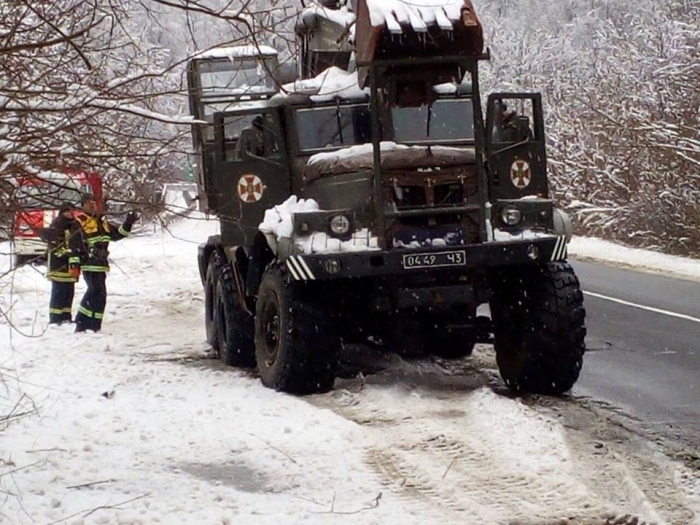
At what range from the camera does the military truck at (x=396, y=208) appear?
28.0 ft

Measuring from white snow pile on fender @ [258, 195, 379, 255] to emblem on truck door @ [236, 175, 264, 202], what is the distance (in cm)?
61

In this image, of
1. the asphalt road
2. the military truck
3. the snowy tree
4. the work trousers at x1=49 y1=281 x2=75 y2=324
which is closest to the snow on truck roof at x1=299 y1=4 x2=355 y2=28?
the military truck

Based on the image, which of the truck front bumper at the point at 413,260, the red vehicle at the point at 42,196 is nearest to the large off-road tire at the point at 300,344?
the truck front bumper at the point at 413,260

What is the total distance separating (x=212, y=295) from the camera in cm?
1192

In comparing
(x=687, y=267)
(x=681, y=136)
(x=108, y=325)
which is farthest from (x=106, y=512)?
(x=681, y=136)

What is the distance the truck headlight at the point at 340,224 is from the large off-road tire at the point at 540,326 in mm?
1233

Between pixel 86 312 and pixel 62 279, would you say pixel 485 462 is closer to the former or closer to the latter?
pixel 86 312

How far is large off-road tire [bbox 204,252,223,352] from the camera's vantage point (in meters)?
11.6

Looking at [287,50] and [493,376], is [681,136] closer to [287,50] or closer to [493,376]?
[493,376]

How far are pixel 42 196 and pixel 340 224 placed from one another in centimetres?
357

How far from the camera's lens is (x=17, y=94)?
512 cm

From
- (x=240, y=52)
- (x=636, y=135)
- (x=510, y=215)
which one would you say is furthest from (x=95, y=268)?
(x=636, y=135)

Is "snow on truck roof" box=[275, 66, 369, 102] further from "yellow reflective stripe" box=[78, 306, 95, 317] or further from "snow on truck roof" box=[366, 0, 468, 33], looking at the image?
"yellow reflective stripe" box=[78, 306, 95, 317]

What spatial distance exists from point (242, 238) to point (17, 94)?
5251 millimetres
